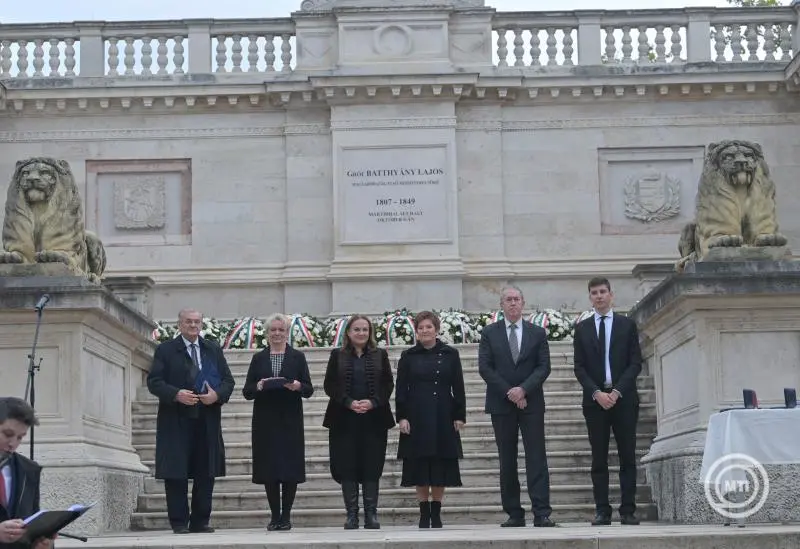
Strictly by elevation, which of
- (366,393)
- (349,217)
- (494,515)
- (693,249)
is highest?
(349,217)

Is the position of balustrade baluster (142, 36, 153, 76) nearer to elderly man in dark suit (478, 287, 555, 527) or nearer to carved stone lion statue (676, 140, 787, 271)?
carved stone lion statue (676, 140, 787, 271)

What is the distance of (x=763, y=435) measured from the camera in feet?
35.7

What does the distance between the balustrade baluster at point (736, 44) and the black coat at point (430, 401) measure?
12173mm

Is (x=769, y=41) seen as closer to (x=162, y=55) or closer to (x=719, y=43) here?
(x=719, y=43)

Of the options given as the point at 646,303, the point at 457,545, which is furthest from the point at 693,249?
the point at 457,545

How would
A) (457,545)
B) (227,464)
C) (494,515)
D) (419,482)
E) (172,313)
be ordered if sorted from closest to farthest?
(457,545) < (419,482) < (494,515) < (227,464) < (172,313)

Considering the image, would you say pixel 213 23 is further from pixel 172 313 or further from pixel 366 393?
pixel 366 393

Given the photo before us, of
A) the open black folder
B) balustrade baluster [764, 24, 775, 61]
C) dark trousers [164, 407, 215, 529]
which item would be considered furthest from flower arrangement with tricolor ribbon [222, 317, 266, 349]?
the open black folder

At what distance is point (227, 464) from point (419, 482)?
9.15ft

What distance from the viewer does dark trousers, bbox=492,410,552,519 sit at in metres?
11.7

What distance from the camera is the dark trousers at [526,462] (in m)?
11.7

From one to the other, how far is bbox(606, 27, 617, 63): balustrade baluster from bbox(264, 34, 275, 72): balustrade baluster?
5065 millimetres

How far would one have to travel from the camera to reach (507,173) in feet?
74.1

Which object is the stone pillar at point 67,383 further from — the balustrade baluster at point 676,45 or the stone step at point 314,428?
the balustrade baluster at point 676,45
